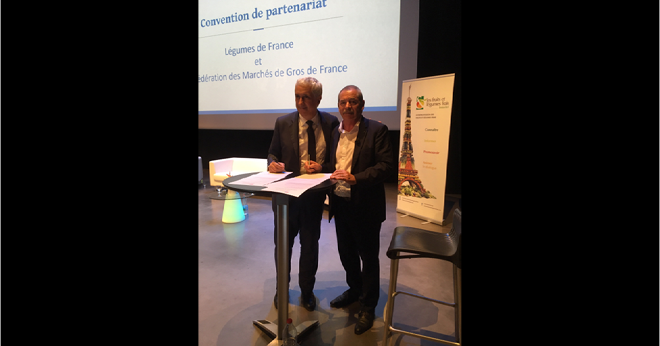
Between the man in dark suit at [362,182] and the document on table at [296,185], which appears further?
the man in dark suit at [362,182]

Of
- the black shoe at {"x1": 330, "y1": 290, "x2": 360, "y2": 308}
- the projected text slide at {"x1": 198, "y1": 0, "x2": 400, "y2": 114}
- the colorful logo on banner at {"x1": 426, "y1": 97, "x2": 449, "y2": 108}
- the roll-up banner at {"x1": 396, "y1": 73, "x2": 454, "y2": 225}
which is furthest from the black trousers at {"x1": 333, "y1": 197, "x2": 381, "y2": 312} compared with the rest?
the projected text slide at {"x1": 198, "y1": 0, "x2": 400, "y2": 114}

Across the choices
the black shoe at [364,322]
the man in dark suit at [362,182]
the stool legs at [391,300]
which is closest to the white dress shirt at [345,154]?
the man in dark suit at [362,182]

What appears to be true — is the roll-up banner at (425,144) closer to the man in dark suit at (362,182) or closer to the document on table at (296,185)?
the man in dark suit at (362,182)

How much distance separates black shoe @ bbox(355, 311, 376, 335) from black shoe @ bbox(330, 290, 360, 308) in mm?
270

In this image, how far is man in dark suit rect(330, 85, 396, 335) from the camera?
6.10 feet

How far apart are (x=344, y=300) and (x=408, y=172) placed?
2.56m

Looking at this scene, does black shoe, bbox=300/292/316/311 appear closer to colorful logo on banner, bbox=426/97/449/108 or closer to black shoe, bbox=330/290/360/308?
black shoe, bbox=330/290/360/308

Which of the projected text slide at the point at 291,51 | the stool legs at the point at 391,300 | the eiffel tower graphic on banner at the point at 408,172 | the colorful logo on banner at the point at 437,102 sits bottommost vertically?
the stool legs at the point at 391,300

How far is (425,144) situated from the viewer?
13.7ft

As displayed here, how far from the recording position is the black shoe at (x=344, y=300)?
2.25 metres

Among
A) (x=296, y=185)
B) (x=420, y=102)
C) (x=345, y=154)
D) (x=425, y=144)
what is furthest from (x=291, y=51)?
(x=296, y=185)
